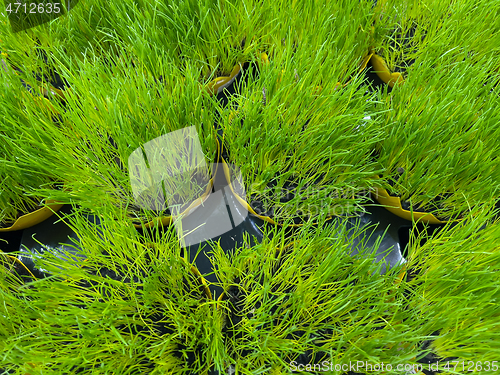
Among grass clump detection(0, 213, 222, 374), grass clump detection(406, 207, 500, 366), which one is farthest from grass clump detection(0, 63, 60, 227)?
grass clump detection(406, 207, 500, 366)

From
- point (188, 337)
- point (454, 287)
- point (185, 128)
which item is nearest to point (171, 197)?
point (185, 128)

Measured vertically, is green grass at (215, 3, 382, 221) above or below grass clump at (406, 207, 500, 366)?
above

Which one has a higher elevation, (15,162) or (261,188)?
(15,162)

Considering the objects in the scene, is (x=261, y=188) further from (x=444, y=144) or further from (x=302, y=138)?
(x=444, y=144)

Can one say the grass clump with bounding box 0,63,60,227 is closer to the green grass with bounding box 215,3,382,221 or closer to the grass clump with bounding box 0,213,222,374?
the grass clump with bounding box 0,213,222,374

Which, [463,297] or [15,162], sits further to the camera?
[15,162]

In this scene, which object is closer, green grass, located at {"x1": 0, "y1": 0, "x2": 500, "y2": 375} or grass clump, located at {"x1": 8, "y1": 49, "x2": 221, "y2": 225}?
green grass, located at {"x1": 0, "y1": 0, "x2": 500, "y2": 375}

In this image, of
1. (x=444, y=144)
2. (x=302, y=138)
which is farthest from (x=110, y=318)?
(x=444, y=144)

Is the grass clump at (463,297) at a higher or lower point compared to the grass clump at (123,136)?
lower

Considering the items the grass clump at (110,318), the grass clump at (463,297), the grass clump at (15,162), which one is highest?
the grass clump at (15,162)

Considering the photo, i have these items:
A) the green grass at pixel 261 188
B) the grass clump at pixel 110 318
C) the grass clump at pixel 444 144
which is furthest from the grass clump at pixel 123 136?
the grass clump at pixel 444 144

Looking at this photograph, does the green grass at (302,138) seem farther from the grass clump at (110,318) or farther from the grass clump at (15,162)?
the grass clump at (15,162)
